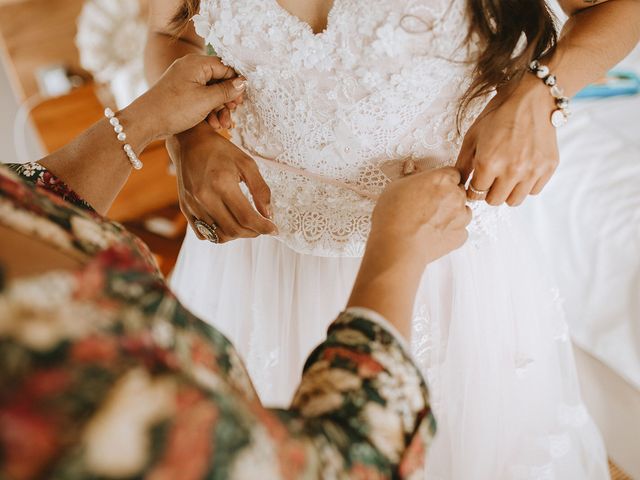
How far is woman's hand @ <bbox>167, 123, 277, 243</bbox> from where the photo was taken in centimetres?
66

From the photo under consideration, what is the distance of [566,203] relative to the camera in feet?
3.90

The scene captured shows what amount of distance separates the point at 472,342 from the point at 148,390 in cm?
67

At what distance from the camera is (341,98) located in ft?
2.12

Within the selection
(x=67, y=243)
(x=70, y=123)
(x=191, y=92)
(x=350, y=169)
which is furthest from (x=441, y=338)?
(x=70, y=123)

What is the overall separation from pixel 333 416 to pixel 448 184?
32cm

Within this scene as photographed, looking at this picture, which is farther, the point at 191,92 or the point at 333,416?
the point at 191,92

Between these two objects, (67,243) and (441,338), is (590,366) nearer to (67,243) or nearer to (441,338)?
(441,338)

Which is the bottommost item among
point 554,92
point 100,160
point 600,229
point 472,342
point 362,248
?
point 600,229

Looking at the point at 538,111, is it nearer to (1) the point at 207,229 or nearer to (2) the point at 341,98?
A: (2) the point at 341,98

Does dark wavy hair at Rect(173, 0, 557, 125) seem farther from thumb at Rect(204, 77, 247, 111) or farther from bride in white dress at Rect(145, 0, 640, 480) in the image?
thumb at Rect(204, 77, 247, 111)

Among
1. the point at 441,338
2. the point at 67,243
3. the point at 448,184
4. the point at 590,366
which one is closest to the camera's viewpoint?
the point at 67,243

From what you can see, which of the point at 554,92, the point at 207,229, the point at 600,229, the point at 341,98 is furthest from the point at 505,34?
the point at 600,229

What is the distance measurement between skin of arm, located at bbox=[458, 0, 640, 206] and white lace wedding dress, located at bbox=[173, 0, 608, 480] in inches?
3.4

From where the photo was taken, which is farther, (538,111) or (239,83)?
(239,83)
